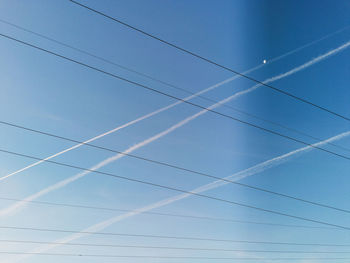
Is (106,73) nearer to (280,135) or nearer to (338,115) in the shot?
(280,135)

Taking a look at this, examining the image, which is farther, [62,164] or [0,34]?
[62,164]

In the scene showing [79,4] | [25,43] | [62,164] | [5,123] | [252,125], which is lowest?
[62,164]

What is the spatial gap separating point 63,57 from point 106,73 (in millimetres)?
1598

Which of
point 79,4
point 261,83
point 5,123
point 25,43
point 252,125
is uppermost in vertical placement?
point 79,4

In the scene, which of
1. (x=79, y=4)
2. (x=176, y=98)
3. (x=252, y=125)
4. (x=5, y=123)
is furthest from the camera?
(x=252, y=125)

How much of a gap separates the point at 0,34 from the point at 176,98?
6.46m

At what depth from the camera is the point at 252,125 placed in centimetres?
1291

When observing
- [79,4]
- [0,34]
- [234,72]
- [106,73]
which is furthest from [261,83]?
[0,34]

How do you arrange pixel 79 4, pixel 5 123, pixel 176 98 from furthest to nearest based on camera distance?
pixel 176 98
pixel 5 123
pixel 79 4

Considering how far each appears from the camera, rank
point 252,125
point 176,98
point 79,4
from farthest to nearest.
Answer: point 252,125, point 176,98, point 79,4

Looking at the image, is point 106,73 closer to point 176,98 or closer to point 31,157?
point 176,98

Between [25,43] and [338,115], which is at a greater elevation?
[25,43]

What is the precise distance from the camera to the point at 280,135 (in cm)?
1323

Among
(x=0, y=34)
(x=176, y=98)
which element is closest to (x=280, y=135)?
(x=176, y=98)
